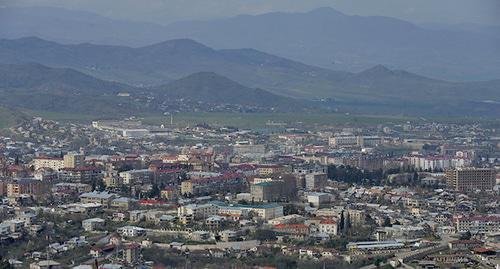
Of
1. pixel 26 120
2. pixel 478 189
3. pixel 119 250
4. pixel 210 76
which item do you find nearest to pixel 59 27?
pixel 210 76

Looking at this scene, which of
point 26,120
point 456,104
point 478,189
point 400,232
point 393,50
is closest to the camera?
point 400,232

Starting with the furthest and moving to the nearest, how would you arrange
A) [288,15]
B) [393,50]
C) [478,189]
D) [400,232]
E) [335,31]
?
[288,15] < [335,31] < [393,50] < [478,189] < [400,232]

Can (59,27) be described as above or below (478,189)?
above

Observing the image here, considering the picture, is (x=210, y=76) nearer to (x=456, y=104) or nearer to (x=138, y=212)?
(x=456, y=104)

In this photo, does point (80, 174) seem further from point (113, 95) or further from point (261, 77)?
point (261, 77)

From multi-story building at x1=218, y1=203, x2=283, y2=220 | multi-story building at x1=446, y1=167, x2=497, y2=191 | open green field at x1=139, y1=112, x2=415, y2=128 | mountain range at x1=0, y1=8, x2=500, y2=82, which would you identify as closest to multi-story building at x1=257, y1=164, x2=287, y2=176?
multi-story building at x1=446, y1=167, x2=497, y2=191

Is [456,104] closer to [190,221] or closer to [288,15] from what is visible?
[190,221]

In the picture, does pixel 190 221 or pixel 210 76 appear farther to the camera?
pixel 210 76
